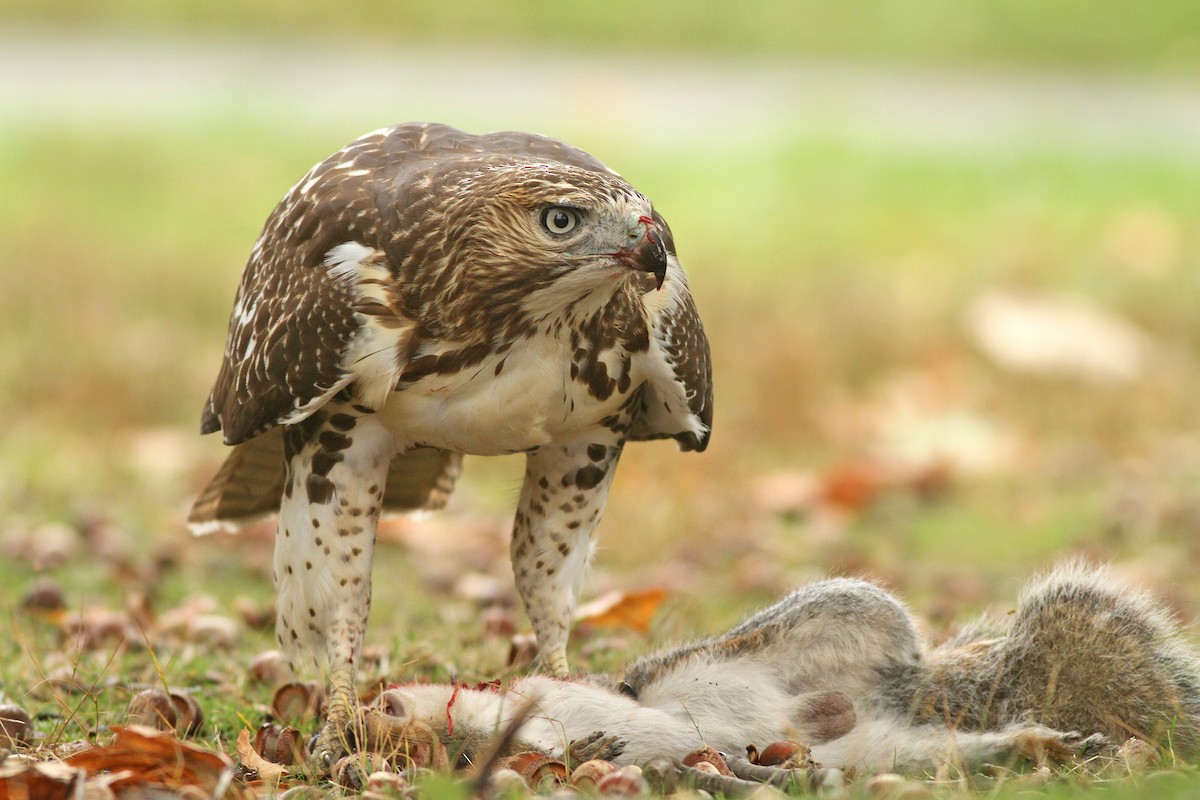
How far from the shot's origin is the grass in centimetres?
562

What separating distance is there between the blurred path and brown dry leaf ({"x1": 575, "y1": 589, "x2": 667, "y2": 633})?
27.5ft

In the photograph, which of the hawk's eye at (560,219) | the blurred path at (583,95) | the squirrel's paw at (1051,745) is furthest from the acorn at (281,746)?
the blurred path at (583,95)

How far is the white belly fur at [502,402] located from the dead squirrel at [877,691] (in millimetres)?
585

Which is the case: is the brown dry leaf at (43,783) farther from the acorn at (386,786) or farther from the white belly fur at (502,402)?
the white belly fur at (502,402)

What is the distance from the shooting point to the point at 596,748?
3436 millimetres

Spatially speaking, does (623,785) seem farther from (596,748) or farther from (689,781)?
(596,748)

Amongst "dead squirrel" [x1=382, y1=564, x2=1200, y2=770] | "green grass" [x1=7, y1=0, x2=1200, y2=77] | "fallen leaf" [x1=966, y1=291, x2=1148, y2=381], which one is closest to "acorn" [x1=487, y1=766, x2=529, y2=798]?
"dead squirrel" [x1=382, y1=564, x2=1200, y2=770]

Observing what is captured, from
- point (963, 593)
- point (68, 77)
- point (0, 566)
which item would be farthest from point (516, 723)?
point (68, 77)

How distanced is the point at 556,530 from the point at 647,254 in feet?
3.47

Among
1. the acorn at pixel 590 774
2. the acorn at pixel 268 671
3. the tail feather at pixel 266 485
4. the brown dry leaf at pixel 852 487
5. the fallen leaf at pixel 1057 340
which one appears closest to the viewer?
the acorn at pixel 590 774

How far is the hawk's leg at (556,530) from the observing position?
13.8ft

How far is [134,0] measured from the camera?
1847 cm

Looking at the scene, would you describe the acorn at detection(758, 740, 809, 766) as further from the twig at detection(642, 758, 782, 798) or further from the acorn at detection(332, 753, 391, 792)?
the acorn at detection(332, 753, 391, 792)

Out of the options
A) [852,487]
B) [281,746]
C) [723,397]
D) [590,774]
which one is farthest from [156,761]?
[723,397]
